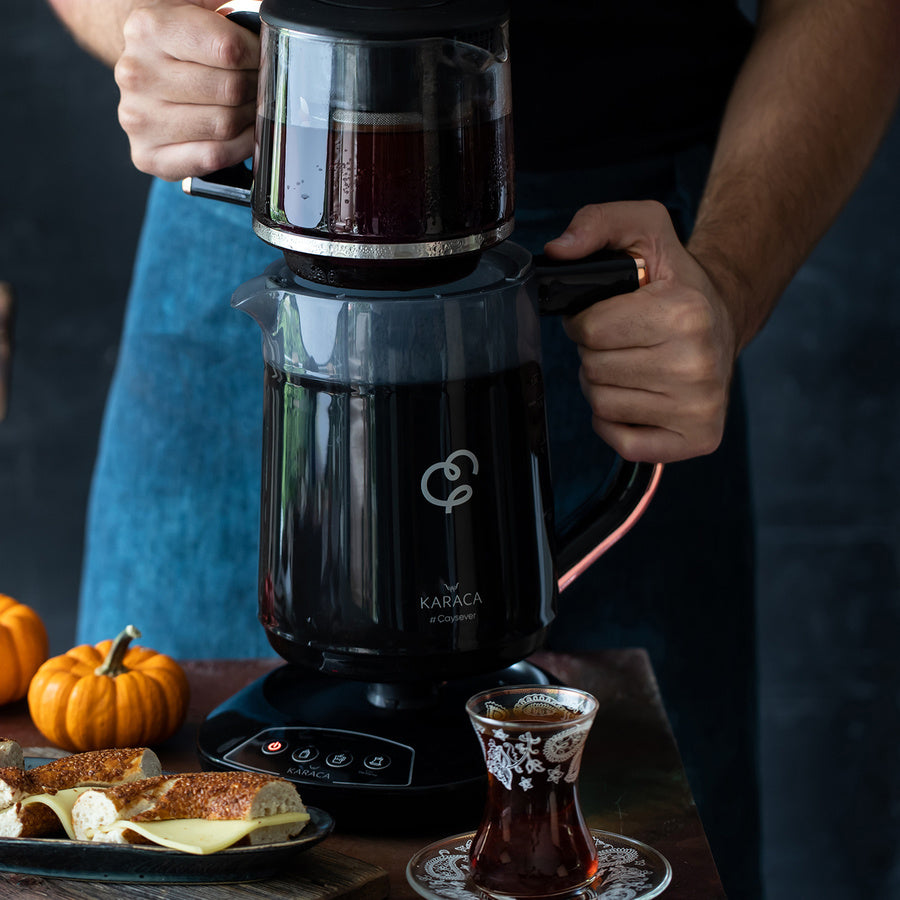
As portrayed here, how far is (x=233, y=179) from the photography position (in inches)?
40.5

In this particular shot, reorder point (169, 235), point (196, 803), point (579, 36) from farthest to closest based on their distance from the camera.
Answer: point (169, 235) < point (579, 36) < point (196, 803)

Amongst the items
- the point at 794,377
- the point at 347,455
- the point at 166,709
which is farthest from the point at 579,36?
the point at 794,377

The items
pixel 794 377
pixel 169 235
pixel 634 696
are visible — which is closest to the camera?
pixel 634 696

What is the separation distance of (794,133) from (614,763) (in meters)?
0.65

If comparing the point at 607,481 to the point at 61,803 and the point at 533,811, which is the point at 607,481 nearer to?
the point at 533,811

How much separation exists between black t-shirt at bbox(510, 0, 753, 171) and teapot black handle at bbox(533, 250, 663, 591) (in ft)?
1.16

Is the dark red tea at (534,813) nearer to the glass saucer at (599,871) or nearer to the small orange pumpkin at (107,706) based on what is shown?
the glass saucer at (599,871)

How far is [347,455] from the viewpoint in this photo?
0.89m

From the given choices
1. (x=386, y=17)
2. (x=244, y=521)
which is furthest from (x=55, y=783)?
(x=244, y=521)

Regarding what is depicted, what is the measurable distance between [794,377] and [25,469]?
1.30m

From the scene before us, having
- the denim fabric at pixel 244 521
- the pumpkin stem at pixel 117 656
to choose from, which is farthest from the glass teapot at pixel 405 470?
the denim fabric at pixel 244 521

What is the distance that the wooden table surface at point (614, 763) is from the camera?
2.95ft

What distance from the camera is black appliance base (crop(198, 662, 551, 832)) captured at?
92 cm

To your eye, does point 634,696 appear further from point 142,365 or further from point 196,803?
point 142,365
